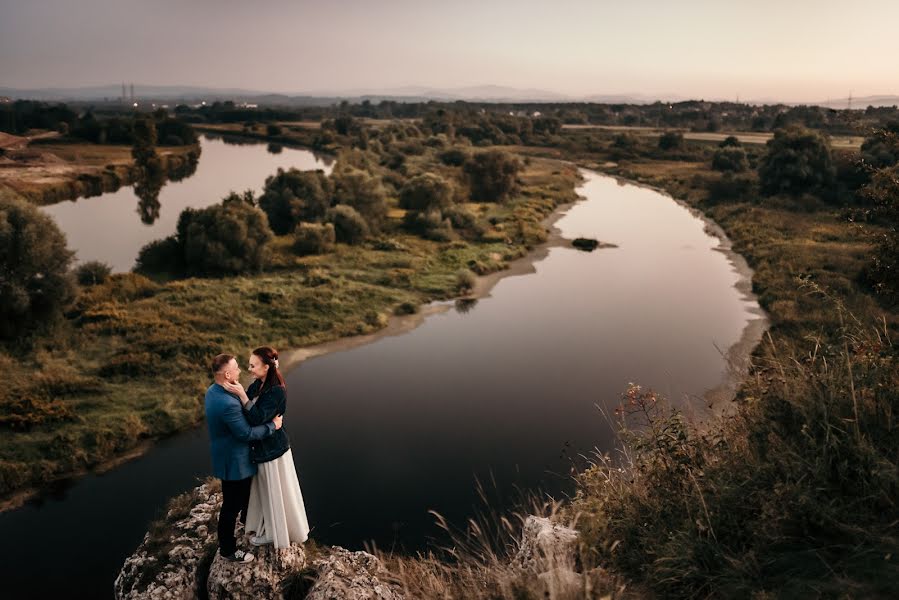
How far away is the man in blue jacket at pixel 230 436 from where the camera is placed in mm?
6750

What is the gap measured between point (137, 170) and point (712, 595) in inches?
2954

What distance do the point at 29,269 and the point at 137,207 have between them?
34165mm

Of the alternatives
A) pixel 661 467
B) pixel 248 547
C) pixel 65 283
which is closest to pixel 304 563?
pixel 248 547

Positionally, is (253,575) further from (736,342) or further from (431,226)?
(431,226)

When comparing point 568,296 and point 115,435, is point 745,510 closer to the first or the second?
point 115,435

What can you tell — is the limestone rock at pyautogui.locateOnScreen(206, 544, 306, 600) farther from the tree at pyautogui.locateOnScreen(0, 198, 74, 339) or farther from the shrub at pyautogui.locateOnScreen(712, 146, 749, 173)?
the shrub at pyautogui.locateOnScreen(712, 146, 749, 173)

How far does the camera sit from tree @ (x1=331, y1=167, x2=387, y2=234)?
43125 millimetres

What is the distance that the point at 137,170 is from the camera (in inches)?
2657

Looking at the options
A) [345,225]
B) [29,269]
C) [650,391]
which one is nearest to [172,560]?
[650,391]

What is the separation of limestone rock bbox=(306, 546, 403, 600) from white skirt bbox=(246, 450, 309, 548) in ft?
2.03

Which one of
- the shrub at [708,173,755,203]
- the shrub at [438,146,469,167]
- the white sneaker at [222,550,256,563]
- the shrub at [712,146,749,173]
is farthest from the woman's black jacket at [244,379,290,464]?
the shrub at [712,146,749,173]

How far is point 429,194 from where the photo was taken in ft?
156

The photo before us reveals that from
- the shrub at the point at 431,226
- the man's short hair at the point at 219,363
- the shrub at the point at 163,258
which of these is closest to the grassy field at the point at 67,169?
the shrub at the point at 163,258

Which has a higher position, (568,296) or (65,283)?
(65,283)
